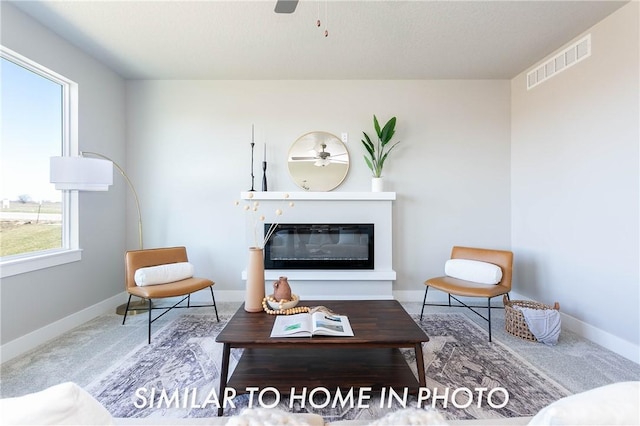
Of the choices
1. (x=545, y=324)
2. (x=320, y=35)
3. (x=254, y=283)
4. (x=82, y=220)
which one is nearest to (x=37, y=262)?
(x=82, y=220)

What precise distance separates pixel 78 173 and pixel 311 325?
7.30ft

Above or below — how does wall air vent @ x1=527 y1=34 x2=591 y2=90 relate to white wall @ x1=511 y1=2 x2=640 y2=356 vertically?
above

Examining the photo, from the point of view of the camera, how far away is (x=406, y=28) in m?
2.42

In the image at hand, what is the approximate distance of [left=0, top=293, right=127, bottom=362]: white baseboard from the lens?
2.12m

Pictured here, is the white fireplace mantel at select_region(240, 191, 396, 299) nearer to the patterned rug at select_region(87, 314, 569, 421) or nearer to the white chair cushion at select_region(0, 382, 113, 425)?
the patterned rug at select_region(87, 314, 569, 421)

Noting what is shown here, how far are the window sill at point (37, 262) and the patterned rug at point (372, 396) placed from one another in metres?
1.05

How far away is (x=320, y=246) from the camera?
132 inches

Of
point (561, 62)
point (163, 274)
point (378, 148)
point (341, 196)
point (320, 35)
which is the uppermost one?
point (320, 35)

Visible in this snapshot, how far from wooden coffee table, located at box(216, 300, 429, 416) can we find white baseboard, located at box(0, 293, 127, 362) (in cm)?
172

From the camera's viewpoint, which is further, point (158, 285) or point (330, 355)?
point (158, 285)

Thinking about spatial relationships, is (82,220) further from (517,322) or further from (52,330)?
(517,322)

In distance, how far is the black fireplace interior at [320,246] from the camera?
3305 millimetres

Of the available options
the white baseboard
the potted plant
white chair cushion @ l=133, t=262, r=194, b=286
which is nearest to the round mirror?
the potted plant

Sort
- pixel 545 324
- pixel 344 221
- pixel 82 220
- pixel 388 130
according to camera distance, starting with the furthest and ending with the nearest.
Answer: pixel 344 221, pixel 388 130, pixel 82 220, pixel 545 324
